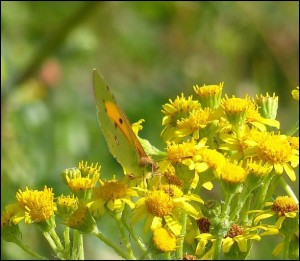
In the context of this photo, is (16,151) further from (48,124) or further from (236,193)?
(236,193)

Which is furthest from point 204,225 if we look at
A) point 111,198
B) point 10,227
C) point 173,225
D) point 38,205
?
point 10,227

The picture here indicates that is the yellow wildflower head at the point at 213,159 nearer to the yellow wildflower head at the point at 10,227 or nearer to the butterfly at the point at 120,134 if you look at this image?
the butterfly at the point at 120,134

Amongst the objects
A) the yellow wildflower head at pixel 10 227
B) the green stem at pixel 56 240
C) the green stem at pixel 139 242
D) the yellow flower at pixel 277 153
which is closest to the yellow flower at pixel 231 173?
the yellow flower at pixel 277 153

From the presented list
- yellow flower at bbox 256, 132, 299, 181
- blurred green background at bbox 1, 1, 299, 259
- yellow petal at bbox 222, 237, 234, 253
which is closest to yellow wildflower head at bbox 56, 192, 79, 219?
yellow petal at bbox 222, 237, 234, 253

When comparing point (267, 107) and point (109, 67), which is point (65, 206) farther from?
point (109, 67)

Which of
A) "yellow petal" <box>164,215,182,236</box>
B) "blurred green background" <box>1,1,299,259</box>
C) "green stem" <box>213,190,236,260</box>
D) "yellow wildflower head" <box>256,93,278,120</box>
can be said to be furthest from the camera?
"blurred green background" <box>1,1,299,259</box>

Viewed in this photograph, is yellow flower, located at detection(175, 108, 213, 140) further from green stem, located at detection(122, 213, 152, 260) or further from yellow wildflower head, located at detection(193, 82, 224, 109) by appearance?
green stem, located at detection(122, 213, 152, 260)

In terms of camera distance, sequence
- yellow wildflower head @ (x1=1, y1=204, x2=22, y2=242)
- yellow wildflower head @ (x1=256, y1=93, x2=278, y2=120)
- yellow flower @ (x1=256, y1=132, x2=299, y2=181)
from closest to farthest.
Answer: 1. yellow flower @ (x1=256, y1=132, x2=299, y2=181)
2. yellow wildflower head @ (x1=1, y1=204, x2=22, y2=242)
3. yellow wildflower head @ (x1=256, y1=93, x2=278, y2=120)
